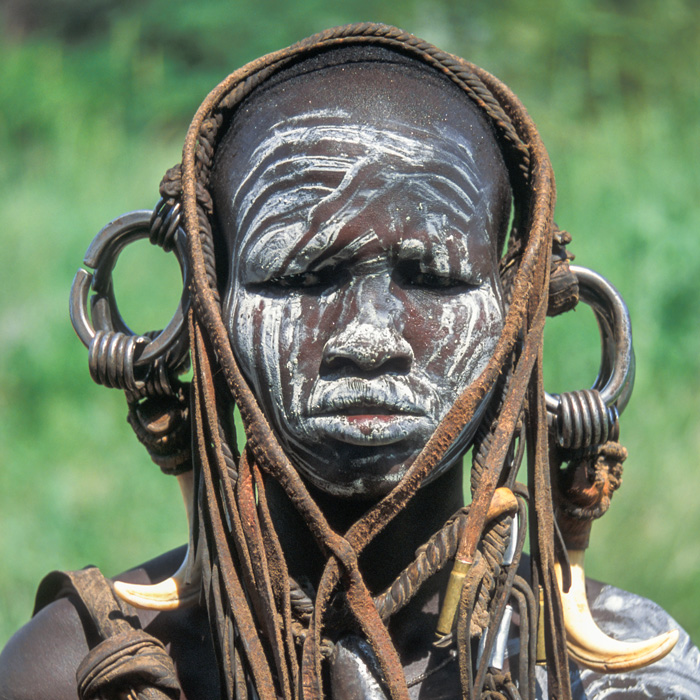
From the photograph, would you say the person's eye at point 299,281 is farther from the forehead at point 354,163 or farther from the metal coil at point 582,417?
the metal coil at point 582,417

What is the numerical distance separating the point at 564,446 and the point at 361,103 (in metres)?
0.61

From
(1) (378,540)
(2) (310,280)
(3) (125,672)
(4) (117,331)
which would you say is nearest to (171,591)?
(3) (125,672)

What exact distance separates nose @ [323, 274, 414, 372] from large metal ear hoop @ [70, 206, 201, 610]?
327 millimetres

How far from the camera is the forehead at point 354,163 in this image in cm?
142

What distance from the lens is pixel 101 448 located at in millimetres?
3893

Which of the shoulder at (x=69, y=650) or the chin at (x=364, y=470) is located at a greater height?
the chin at (x=364, y=470)

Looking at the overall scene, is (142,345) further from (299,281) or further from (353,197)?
(353,197)

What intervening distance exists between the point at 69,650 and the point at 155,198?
3.45m

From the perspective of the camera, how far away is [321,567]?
1533mm

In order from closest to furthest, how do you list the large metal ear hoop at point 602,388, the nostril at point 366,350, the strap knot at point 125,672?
the nostril at point 366,350 < the strap knot at point 125,672 < the large metal ear hoop at point 602,388

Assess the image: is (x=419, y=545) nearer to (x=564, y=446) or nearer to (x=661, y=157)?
(x=564, y=446)

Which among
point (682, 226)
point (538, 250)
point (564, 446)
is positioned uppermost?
point (682, 226)

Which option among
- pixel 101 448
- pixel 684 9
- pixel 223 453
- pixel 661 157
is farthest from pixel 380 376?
pixel 684 9

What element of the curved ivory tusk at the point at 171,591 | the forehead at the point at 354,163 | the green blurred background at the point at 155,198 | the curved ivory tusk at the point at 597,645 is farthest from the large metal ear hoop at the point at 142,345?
the green blurred background at the point at 155,198
